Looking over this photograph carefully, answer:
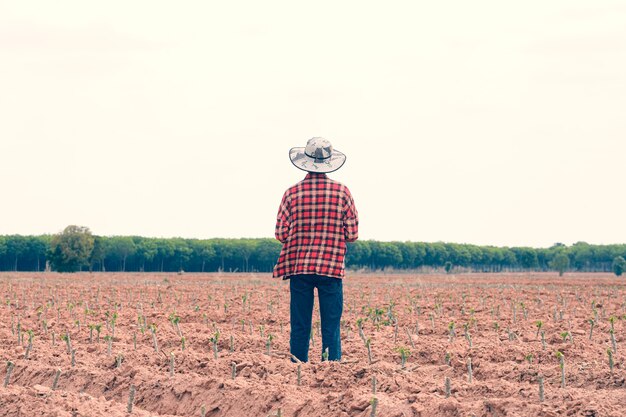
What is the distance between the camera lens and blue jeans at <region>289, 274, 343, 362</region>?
28.5 feet

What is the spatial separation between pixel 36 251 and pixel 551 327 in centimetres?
13166

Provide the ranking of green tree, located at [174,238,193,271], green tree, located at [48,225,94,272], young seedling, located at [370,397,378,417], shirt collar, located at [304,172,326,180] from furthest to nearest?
green tree, located at [174,238,193,271] → green tree, located at [48,225,94,272] → shirt collar, located at [304,172,326,180] → young seedling, located at [370,397,378,417]

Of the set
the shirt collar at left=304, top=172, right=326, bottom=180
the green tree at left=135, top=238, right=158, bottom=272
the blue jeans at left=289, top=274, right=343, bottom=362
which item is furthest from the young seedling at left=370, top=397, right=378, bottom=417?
the green tree at left=135, top=238, right=158, bottom=272

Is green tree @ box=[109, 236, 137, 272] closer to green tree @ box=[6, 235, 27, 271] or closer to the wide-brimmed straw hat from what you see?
green tree @ box=[6, 235, 27, 271]

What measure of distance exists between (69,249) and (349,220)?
88.0 metres

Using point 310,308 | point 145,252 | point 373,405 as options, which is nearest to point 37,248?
point 145,252

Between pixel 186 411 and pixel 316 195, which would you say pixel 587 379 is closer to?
pixel 316 195

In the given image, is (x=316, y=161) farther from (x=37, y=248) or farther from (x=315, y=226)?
(x=37, y=248)

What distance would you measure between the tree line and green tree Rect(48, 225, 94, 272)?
1274 cm

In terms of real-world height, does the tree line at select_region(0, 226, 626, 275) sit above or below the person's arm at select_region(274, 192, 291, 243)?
above

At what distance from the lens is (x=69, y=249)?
92312mm

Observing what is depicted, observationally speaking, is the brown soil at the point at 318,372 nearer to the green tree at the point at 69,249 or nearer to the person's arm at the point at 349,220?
the person's arm at the point at 349,220

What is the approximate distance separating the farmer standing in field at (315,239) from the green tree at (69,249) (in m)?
87.3

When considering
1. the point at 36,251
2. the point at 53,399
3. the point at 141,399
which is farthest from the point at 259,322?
the point at 36,251
